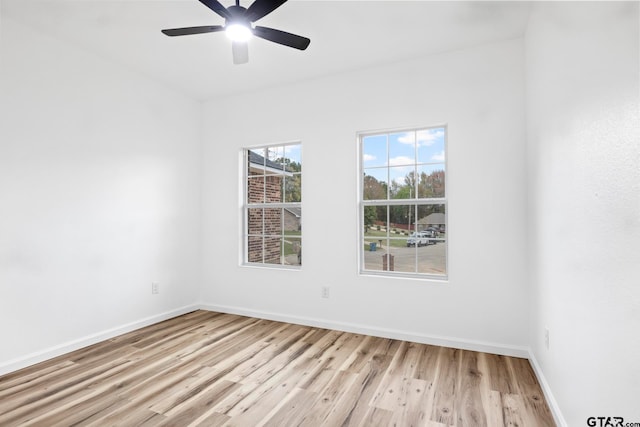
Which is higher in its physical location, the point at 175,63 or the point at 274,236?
the point at 175,63

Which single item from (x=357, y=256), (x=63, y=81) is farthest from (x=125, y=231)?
(x=357, y=256)

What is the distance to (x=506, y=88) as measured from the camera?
3.02m

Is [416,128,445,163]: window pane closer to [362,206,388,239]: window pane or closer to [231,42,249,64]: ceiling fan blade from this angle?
[362,206,388,239]: window pane

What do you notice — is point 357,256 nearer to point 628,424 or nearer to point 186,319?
point 186,319

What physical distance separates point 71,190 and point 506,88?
13.2 feet

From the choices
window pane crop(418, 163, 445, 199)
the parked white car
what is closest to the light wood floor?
the parked white car

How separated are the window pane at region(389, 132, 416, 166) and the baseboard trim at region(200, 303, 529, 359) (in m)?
1.71

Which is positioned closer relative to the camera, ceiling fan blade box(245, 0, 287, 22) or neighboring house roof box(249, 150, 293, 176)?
ceiling fan blade box(245, 0, 287, 22)

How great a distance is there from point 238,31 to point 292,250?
2.52 m

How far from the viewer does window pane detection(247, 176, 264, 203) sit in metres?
4.37

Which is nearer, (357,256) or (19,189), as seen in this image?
(19,189)

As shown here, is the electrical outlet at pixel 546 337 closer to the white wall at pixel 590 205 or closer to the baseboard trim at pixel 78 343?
the white wall at pixel 590 205

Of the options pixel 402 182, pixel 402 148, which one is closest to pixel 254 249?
pixel 402 182

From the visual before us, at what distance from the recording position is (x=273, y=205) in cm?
420
